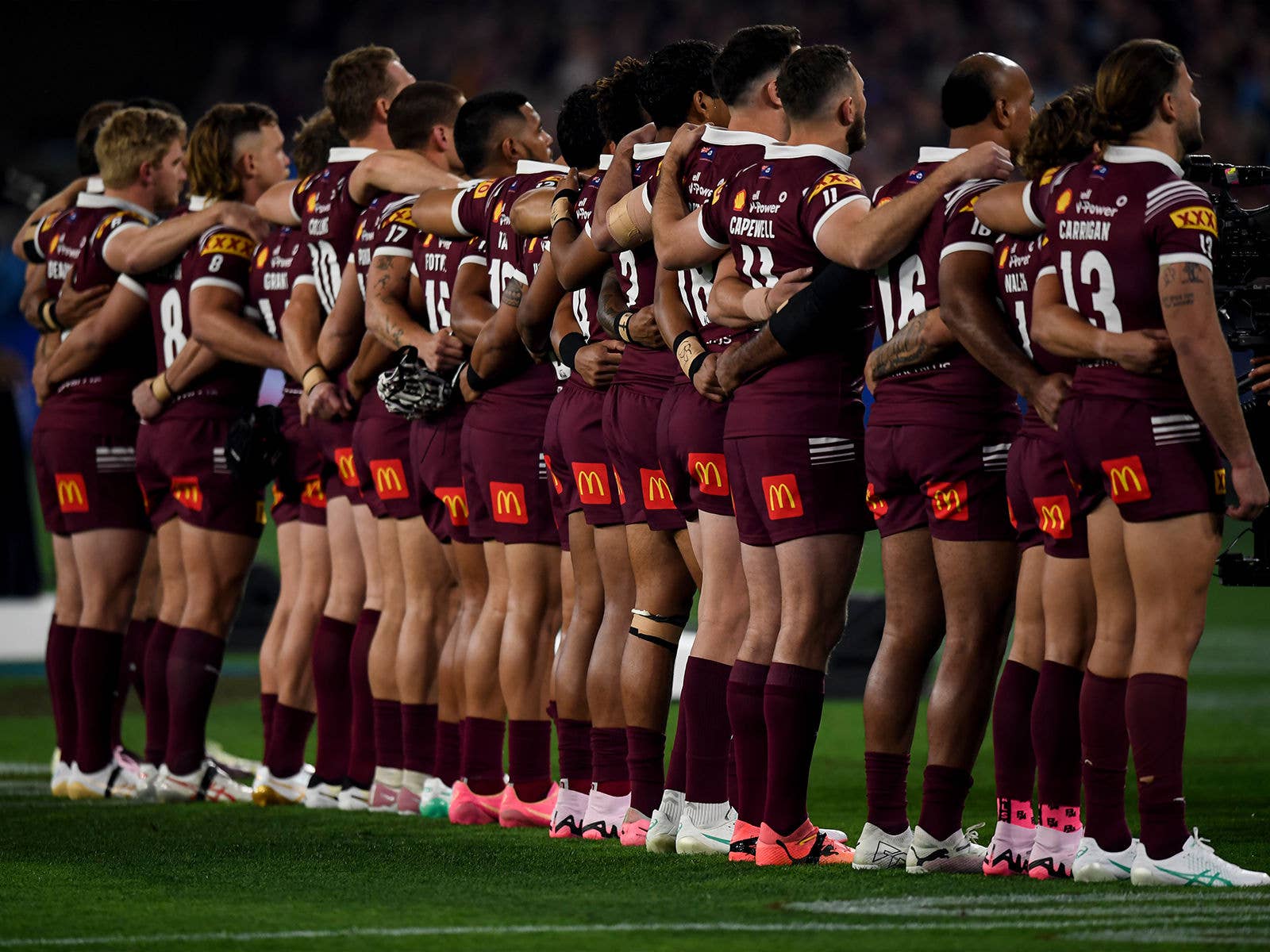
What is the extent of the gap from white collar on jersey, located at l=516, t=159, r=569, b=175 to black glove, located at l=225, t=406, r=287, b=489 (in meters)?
1.55

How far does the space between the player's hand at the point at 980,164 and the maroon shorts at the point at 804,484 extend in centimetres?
82

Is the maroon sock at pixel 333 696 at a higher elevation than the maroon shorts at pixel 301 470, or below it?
below

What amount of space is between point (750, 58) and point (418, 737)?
298 cm

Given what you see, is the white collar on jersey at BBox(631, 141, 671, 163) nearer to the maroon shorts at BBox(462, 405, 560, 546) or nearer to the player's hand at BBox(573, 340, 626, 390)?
the player's hand at BBox(573, 340, 626, 390)

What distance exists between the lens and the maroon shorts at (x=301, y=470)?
841 centimetres

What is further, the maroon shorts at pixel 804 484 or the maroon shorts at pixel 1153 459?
the maroon shorts at pixel 804 484

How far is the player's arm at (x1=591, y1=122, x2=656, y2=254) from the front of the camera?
643 centimetres

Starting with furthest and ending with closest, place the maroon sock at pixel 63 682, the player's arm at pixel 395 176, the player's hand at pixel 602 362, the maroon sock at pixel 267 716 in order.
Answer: the maroon sock at pixel 63 682 → the maroon sock at pixel 267 716 → the player's arm at pixel 395 176 → the player's hand at pixel 602 362

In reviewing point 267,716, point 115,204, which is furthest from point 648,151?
point 115,204

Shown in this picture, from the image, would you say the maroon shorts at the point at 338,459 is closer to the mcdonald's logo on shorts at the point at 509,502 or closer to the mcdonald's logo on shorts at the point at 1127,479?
the mcdonald's logo on shorts at the point at 509,502

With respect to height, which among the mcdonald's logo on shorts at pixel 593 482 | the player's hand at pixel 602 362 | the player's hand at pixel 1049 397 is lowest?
the mcdonald's logo on shorts at pixel 593 482

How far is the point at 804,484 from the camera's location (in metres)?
5.82

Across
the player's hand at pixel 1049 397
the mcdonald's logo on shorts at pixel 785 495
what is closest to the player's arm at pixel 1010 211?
the player's hand at pixel 1049 397

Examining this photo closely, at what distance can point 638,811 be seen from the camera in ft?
21.6
